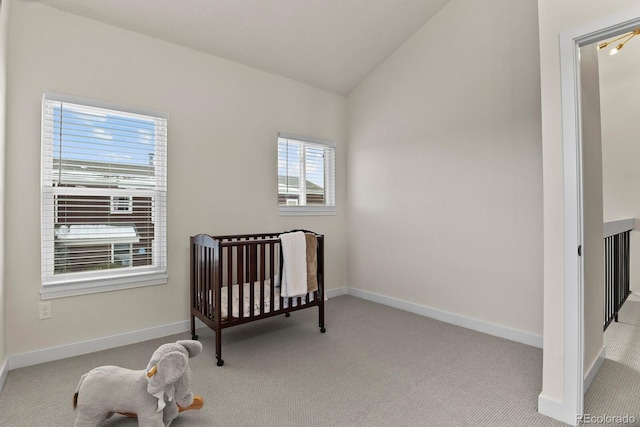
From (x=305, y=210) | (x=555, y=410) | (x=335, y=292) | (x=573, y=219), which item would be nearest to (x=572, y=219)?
(x=573, y=219)

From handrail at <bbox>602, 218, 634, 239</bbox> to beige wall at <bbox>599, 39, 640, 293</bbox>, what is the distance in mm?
193

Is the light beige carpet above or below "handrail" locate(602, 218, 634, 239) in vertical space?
below

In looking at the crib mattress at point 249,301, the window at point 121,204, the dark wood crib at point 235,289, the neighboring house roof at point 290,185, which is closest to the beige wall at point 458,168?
the neighboring house roof at point 290,185

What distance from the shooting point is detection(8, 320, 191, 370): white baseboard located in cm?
221

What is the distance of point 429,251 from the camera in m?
3.26

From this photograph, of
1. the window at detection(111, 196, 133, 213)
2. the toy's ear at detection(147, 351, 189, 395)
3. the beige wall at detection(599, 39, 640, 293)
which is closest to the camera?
the toy's ear at detection(147, 351, 189, 395)

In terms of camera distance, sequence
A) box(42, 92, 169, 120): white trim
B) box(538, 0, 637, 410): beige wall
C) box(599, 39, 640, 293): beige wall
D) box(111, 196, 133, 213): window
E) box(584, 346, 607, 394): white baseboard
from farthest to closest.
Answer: box(599, 39, 640, 293): beige wall → box(111, 196, 133, 213): window → box(42, 92, 169, 120): white trim → box(584, 346, 607, 394): white baseboard → box(538, 0, 637, 410): beige wall

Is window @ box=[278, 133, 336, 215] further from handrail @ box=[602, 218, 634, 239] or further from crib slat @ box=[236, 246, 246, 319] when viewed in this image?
handrail @ box=[602, 218, 634, 239]

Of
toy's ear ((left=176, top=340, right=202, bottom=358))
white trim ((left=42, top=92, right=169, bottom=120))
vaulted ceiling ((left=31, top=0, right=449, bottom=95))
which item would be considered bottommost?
toy's ear ((left=176, top=340, right=202, bottom=358))

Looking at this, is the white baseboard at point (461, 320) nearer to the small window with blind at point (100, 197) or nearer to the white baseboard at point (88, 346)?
the white baseboard at point (88, 346)

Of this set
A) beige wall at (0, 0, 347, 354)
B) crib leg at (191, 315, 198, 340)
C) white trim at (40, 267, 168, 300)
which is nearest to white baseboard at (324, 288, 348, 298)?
beige wall at (0, 0, 347, 354)

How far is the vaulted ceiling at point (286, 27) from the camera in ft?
8.11

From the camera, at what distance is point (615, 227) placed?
2525mm

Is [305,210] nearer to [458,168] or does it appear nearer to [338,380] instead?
[458,168]
